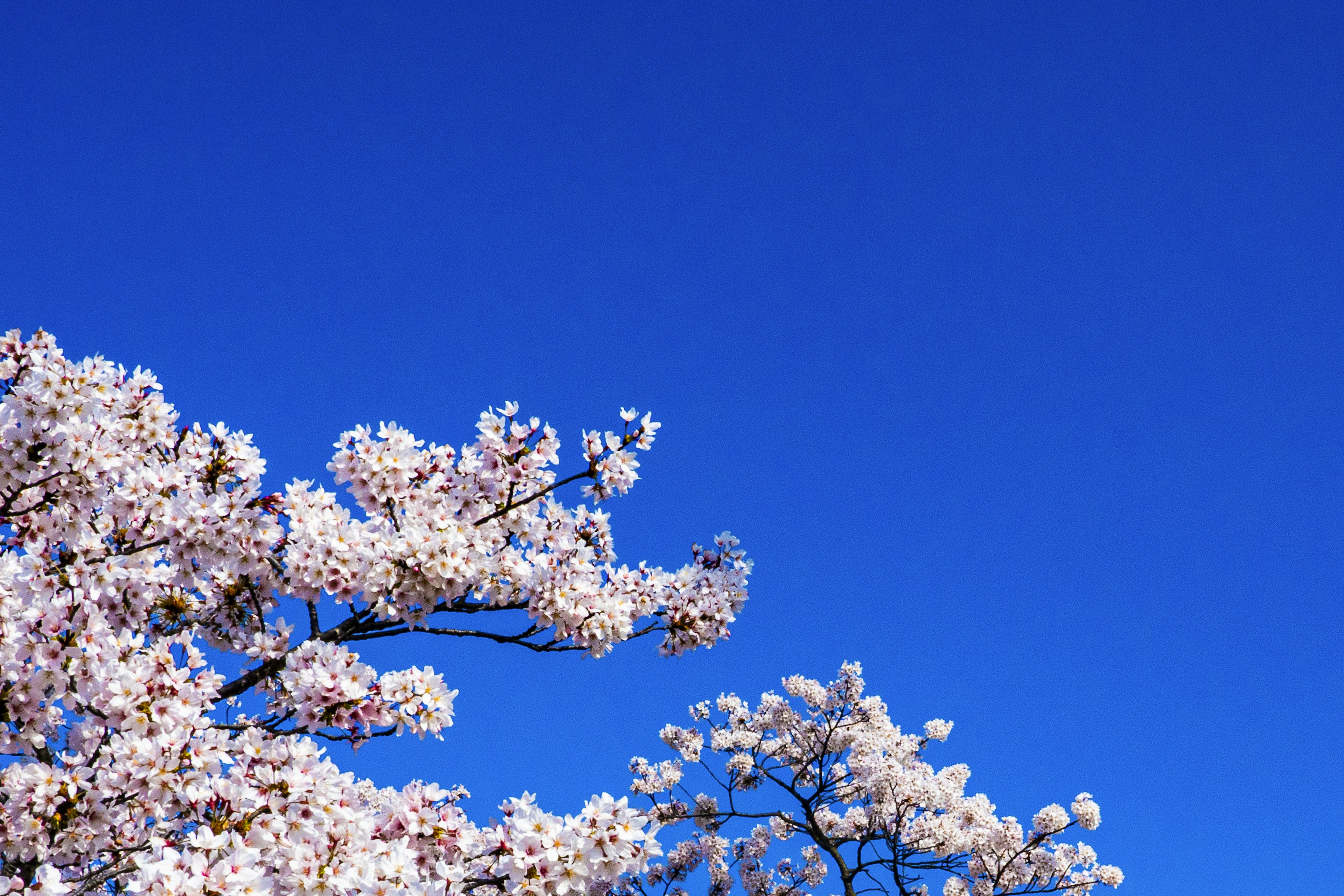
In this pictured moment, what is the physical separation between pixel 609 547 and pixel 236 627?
11.0 ft

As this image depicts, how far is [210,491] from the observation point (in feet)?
24.9

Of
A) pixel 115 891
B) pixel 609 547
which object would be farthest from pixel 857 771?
pixel 115 891

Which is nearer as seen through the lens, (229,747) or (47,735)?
(229,747)

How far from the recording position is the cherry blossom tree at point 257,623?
19.6 feet

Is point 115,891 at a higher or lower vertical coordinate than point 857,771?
lower

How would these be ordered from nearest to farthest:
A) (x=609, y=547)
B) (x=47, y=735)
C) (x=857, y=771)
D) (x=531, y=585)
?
(x=47, y=735), (x=531, y=585), (x=609, y=547), (x=857, y=771)

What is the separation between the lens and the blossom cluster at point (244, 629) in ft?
19.6

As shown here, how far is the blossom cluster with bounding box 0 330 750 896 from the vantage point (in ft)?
19.6

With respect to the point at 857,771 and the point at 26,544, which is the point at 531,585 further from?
the point at 857,771

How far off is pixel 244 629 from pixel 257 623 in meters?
0.16

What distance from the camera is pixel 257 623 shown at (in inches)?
320

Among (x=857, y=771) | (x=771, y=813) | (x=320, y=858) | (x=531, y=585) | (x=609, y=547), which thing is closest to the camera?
(x=320, y=858)

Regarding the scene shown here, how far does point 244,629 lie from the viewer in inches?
323

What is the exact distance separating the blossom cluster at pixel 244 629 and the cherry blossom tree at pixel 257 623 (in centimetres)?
2
